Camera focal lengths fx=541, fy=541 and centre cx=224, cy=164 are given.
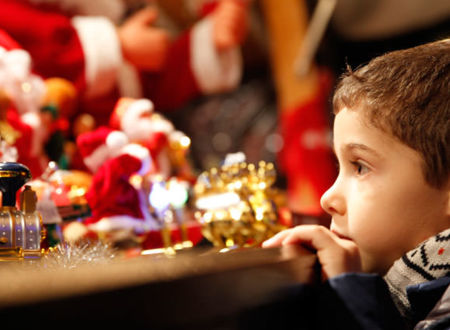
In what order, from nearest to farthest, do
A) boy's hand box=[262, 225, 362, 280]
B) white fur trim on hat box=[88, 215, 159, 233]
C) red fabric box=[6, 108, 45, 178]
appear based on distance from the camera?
1. boy's hand box=[262, 225, 362, 280]
2. white fur trim on hat box=[88, 215, 159, 233]
3. red fabric box=[6, 108, 45, 178]

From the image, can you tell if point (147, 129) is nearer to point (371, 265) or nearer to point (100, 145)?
point (100, 145)

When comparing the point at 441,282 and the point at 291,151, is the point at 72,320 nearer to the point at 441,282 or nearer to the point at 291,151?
the point at 441,282

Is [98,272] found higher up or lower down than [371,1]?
lower down

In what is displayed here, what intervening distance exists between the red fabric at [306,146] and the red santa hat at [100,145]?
76 centimetres

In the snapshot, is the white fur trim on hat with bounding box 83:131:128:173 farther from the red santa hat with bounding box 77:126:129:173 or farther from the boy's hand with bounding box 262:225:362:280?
the boy's hand with bounding box 262:225:362:280

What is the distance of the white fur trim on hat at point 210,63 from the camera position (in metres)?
1.19

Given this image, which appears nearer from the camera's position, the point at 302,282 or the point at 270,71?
the point at 302,282

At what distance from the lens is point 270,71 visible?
5.48 feet

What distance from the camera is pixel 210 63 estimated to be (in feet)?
3.92

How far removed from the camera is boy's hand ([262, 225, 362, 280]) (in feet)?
1.22

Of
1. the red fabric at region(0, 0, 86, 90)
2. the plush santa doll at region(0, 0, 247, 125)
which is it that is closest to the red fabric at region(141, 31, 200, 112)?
the plush santa doll at region(0, 0, 247, 125)

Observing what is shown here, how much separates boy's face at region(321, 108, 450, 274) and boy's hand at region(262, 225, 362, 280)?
5 centimetres

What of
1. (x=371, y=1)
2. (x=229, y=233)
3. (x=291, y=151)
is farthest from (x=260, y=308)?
(x=371, y=1)

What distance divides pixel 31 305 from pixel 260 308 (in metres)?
0.14
